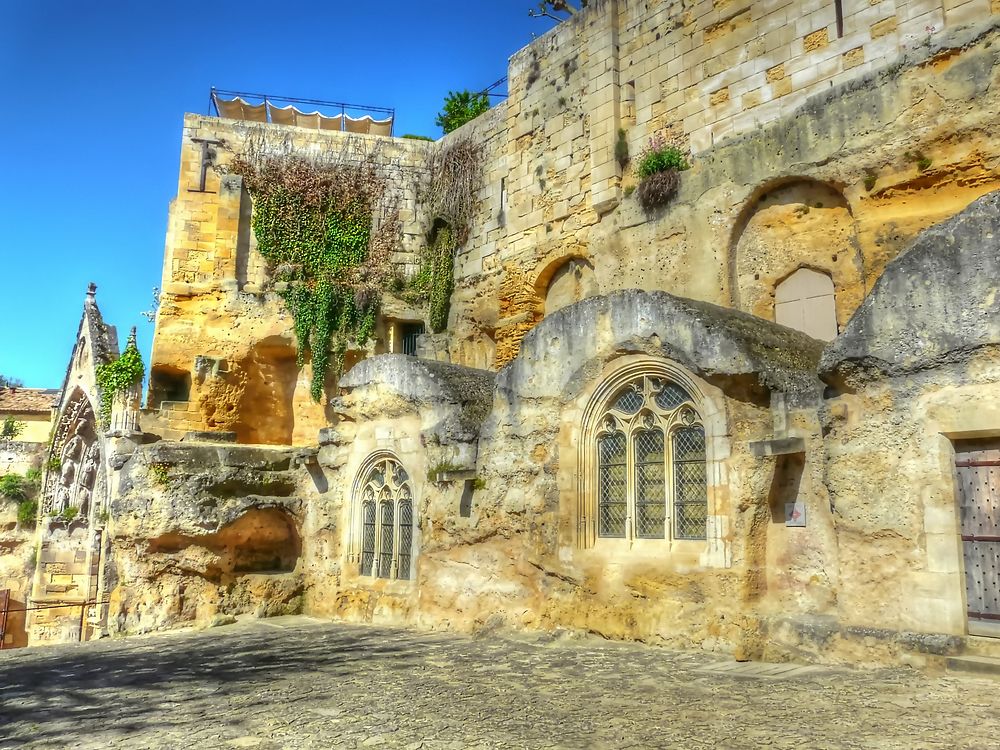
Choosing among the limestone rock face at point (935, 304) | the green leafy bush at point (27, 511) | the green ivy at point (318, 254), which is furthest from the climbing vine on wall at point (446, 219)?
the limestone rock face at point (935, 304)

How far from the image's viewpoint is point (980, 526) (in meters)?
6.07

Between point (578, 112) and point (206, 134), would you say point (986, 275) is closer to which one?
point (578, 112)

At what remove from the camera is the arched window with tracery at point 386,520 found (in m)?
10.8

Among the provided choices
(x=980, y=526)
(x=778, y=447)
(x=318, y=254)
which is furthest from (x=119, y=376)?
(x=980, y=526)

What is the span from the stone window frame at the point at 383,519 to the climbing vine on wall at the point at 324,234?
244 inches

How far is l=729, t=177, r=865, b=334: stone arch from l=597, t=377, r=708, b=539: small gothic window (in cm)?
419

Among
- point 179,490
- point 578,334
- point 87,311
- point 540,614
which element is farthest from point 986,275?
point 87,311

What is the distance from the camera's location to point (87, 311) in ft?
60.8

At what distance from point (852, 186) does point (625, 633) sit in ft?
20.9

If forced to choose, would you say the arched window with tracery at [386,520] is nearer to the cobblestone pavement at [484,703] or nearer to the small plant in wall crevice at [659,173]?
the cobblestone pavement at [484,703]

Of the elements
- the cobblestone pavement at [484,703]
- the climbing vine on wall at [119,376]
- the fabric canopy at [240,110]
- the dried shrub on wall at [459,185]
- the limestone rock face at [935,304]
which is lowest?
the cobblestone pavement at [484,703]

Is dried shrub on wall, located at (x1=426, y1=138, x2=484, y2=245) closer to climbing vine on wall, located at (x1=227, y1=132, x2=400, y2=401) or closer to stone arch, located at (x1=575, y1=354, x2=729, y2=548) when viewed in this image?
climbing vine on wall, located at (x1=227, y1=132, x2=400, y2=401)

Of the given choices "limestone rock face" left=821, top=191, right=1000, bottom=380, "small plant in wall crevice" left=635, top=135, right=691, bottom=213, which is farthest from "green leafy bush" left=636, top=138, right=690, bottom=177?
"limestone rock face" left=821, top=191, right=1000, bottom=380

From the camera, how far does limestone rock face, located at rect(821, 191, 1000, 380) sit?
5980 mm
